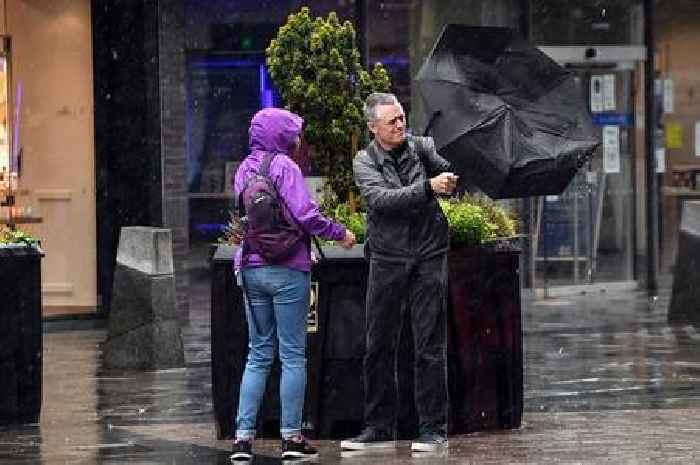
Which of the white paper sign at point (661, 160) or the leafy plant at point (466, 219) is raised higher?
the white paper sign at point (661, 160)

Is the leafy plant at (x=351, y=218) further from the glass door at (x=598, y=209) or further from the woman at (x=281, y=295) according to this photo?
the glass door at (x=598, y=209)

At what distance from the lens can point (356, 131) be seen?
38.0ft

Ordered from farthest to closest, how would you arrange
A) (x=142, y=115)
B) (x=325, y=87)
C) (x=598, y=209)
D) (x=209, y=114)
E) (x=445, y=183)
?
(x=598, y=209)
(x=209, y=114)
(x=142, y=115)
(x=325, y=87)
(x=445, y=183)

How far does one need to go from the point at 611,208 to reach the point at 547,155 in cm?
1056

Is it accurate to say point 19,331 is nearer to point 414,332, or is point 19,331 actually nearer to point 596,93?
point 414,332

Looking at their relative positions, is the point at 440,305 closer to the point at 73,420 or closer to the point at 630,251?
the point at 73,420

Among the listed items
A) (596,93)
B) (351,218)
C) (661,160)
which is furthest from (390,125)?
(661,160)

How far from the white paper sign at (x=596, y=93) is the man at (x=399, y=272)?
1055 cm

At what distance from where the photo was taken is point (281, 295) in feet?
33.4

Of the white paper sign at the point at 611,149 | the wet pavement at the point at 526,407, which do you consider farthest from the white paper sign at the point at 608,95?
the wet pavement at the point at 526,407

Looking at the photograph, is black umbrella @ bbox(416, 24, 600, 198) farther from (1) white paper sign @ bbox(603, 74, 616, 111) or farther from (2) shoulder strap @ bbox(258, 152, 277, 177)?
(1) white paper sign @ bbox(603, 74, 616, 111)

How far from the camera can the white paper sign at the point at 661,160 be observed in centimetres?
2161

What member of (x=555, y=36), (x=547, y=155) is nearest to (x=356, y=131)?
(x=547, y=155)

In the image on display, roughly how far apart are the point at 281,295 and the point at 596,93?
37.1ft
